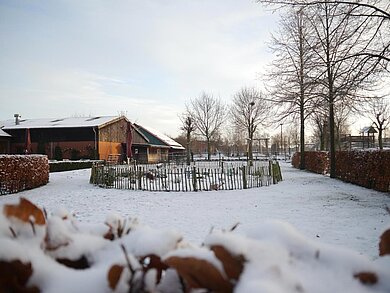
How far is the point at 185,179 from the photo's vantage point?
14.6m

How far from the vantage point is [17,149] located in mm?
36719

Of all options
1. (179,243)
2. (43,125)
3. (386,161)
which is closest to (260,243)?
(179,243)

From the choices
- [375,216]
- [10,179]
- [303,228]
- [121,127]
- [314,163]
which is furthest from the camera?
[121,127]

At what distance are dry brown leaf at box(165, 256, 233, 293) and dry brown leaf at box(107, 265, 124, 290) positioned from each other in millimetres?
175

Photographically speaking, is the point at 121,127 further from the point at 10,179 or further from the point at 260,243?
the point at 260,243

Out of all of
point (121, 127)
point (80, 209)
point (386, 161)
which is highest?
point (121, 127)

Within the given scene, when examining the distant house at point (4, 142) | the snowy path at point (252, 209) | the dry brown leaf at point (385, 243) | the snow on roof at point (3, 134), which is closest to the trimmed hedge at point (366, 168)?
the snowy path at point (252, 209)

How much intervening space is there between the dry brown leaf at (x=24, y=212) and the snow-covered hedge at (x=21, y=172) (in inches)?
595

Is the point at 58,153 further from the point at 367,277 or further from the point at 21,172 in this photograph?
the point at 367,277

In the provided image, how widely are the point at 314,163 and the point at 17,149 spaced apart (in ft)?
110

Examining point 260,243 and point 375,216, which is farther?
point 375,216

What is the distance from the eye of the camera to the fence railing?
14.7 m

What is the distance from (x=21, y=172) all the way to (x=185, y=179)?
8.34 metres

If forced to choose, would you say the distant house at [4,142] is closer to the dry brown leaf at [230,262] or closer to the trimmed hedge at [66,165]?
the trimmed hedge at [66,165]
